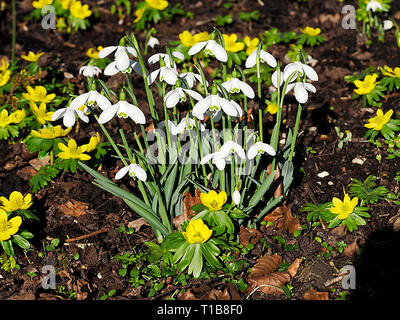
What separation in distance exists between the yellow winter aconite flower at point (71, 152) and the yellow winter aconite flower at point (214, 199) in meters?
0.76

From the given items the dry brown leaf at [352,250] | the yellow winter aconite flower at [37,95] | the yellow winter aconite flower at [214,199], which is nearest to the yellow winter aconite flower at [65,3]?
the yellow winter aconite flower at [37,95]

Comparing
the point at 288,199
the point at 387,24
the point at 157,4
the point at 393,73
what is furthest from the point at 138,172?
the point at 387,24

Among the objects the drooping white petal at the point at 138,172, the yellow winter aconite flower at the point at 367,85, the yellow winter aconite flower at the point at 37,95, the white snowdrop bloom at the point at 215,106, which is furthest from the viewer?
the yellow winter aconite flower at the point at 367,85

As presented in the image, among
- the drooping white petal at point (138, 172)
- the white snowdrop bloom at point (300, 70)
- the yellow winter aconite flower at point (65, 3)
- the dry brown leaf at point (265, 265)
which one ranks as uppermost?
the white snowdrop bloom at point (300, 70)

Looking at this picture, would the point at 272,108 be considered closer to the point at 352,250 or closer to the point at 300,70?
the point at 300,70

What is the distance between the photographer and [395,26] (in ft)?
14.1

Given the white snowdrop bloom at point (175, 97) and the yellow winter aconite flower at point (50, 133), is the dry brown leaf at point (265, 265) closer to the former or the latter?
the white snowdrop bloom at point (175, 97)

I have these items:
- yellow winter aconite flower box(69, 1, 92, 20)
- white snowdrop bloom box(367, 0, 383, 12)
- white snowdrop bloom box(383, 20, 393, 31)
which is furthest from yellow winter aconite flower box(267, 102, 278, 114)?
yellow winter aconite flower box(69, 1, 92, 20)

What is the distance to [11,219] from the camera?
7.90ft

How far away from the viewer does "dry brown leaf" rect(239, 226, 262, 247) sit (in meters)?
2.52

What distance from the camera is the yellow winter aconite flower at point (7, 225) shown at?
2.37m
